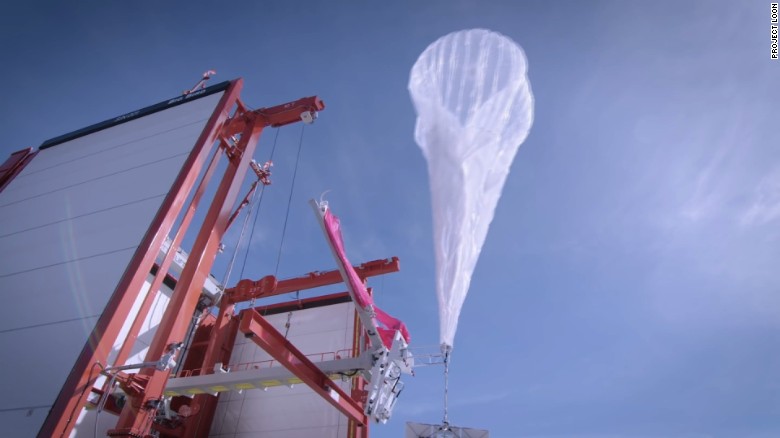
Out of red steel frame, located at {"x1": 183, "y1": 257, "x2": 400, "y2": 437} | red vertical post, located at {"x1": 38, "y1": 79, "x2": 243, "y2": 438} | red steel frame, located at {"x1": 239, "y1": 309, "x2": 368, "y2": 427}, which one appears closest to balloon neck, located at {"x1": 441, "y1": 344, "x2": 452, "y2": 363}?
red steel frame, located at {"x1": 239, "y1": 309, "x2": 368, "y2": 427}

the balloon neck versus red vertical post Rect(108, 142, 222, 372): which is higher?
red vertical post Rect(108, 142, 222, 372)

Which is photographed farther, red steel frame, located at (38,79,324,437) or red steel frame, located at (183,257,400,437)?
red steel frame, located at (183,257,400,437)

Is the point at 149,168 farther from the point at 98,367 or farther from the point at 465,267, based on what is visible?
the point at 465,267

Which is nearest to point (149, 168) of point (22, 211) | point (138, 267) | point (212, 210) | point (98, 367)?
point (212, 210)

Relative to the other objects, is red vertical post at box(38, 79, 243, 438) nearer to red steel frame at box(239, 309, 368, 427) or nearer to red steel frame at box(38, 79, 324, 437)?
red steel frame at box(38, 79, 324, 437)

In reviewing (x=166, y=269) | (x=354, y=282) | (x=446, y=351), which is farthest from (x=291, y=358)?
(x=166, y=269)

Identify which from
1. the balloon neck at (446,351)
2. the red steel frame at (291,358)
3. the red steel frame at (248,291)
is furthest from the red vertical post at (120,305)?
the balloon neck at (446,351)

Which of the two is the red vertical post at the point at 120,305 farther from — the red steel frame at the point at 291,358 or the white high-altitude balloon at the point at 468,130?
the white high-altitude balloon at the point at 468,130

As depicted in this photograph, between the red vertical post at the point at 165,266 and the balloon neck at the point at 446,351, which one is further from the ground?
the red vertical post at the point at 165,266
